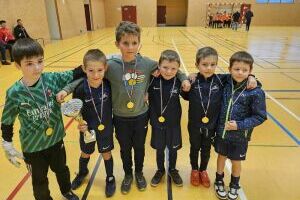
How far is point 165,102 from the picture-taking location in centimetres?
268

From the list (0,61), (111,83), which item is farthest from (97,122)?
(0,61)

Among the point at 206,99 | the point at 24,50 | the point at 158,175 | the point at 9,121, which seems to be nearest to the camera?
the point at 24,50

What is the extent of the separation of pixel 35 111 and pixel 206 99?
1661 millimetres

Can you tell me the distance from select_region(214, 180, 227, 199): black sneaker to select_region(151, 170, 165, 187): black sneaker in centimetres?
65

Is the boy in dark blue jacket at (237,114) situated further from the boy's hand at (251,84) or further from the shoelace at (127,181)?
the shoelace at (127,181)

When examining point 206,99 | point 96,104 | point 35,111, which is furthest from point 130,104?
point 35,111

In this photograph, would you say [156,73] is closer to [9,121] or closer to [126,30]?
[126,30]

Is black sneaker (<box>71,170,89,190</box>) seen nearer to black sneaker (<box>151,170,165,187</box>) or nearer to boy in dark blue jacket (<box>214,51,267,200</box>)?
black sneaker (<box>151,170,165,187</box>)

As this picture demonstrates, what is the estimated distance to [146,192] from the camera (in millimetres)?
2875

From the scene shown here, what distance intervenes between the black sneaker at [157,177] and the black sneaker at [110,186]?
461 mm

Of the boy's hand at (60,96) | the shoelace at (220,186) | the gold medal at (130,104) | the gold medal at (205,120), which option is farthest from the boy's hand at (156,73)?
the shoelace at (220,186)

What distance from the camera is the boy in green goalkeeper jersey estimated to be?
2055mm

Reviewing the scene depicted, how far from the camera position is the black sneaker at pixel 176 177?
296cm

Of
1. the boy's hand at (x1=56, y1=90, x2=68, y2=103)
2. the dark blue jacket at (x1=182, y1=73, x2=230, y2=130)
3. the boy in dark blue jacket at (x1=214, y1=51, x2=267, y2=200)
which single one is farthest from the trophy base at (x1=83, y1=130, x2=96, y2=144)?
the boy in dark blue jacket at (x1=214, y1=51, x2=267, y2=200)
